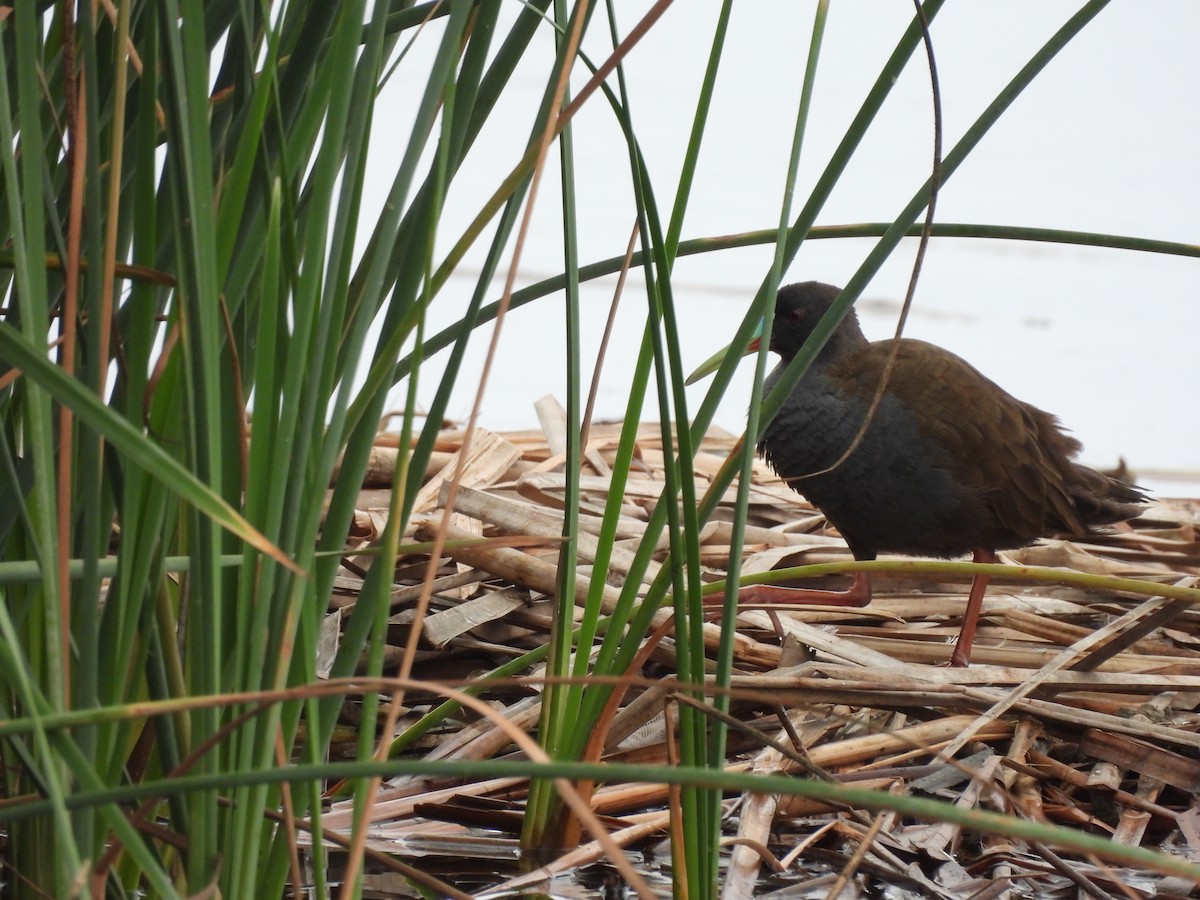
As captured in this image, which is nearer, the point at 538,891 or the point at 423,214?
the point at 423,214

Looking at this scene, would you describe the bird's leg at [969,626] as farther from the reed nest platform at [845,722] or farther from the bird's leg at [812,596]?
the bird's leg at [812,596]

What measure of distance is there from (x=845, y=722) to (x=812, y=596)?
1.79ft

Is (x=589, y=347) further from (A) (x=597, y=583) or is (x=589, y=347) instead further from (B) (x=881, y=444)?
(A) (x=597, y=583)

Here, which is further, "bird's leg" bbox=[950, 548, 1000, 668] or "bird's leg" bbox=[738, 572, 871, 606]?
"bird's leg" bbox=[738, 572, 871, 606]

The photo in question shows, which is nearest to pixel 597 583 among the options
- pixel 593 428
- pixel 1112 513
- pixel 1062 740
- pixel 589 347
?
pixel 1062 740

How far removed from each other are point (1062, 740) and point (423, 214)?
1.17m

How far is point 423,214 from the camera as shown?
835mm

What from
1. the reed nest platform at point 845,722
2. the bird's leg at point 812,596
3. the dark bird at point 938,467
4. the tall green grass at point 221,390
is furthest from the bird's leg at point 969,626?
the tall green grass at point 221,390

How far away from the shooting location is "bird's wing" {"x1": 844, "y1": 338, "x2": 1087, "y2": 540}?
91.1 inches

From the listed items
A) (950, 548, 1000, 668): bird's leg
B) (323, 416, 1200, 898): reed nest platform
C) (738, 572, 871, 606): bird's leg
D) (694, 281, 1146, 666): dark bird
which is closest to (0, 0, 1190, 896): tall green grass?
(323, 416, 1200, 898): reed nest platform

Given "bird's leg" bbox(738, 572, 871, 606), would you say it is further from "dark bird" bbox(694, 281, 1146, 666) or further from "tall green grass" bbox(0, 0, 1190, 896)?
"tall green grass" bbox(0, 0, 1190, 896)

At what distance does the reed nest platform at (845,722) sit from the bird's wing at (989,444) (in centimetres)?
12

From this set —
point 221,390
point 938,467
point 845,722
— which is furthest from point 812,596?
point 221,390

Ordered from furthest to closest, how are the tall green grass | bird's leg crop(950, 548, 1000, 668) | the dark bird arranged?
1. the dark bird
2. bird's leg crop(950, 548, 1000, 668)
3. the tall green grass
